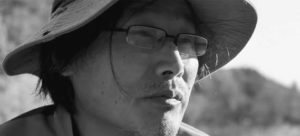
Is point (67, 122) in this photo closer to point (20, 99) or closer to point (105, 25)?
point (105, 25)

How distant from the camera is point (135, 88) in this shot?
284cm

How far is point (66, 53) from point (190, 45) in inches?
25.0

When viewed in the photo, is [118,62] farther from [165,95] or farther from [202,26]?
[202,26]

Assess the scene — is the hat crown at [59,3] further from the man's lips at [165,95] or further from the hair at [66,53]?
the man's lips at [165,95]

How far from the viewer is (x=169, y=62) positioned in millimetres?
2826

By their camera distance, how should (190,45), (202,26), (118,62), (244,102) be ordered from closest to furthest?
(118,62) → (190,45) → (202,26) → (244,102)

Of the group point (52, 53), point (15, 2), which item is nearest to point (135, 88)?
point (52, 53)

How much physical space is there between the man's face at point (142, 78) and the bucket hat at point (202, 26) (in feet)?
0.58

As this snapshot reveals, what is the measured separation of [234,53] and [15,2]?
457cm

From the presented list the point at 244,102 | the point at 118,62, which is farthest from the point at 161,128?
the point at 244,102

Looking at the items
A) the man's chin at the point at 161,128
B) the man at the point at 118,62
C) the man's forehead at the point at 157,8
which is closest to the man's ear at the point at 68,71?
the man at the point at 118,62

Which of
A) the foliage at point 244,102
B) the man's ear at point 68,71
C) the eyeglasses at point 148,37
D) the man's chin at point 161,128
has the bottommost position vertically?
the foliage at point 244,102

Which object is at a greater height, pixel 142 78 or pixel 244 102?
pixel 142 78

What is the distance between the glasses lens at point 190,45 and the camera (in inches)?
117
